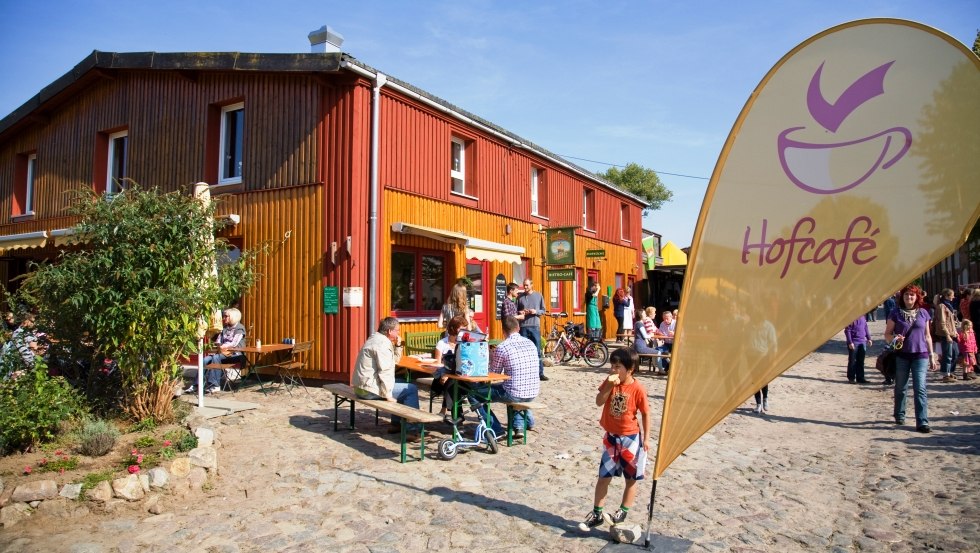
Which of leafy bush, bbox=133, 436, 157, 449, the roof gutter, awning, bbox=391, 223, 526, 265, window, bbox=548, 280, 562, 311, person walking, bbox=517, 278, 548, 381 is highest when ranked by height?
the roof gutter

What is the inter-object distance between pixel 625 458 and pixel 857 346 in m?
9.27

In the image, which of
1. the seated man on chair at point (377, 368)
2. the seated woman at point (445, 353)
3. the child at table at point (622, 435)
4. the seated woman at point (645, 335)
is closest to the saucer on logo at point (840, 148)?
the child at table at point (622, 435)

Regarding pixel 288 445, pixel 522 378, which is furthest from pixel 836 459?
pixel 288 445

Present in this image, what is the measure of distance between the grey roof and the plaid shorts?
8056 mm

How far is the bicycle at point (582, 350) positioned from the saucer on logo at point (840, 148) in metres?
11.2

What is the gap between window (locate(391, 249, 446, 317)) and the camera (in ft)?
37.8

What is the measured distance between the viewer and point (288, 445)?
6.58 meters

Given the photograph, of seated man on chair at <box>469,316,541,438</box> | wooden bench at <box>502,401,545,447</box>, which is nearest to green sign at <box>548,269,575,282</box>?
seated man on chair at <box>469,316,541,438</box>

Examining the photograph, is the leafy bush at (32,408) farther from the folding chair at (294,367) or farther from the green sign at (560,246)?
the green sign at (560,246)

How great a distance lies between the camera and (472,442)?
21.0 ft

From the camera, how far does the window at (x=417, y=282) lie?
37.8ft

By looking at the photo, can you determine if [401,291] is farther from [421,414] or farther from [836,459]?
[836,459]

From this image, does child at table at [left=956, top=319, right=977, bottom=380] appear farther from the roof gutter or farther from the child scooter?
the child scooter

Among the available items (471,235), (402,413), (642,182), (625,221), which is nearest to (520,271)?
(471,235)
